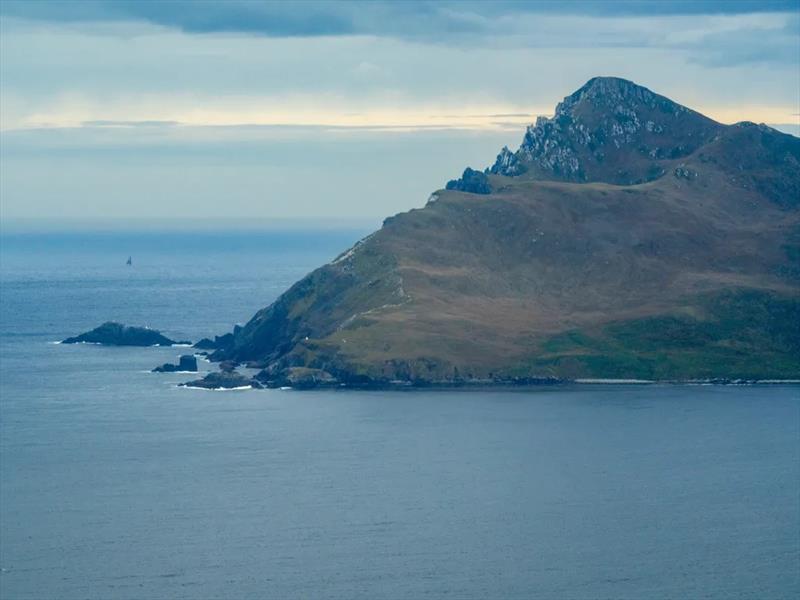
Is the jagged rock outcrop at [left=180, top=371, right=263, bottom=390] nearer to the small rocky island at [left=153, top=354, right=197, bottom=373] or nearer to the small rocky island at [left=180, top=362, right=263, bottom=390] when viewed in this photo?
the small rocky island at [left=180, top=362, right=263, bottom=390]

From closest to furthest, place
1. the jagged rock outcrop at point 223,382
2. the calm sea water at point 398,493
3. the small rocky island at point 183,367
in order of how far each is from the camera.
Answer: the calm sea water at point 398,493, the jagged rock outcrop at point 223,382, the small rocky island at point 183,367

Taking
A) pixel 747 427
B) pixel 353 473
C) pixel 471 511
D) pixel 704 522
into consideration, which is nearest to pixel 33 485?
pixel 353 473

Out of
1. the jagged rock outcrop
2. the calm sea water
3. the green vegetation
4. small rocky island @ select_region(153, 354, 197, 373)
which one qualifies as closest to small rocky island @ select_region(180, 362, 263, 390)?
the jagged rock outcrop

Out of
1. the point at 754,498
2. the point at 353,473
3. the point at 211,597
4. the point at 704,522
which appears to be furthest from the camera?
the point at 353,473

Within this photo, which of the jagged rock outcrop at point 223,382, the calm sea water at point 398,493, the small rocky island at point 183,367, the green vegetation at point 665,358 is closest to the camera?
the calm sea water at point 398,493

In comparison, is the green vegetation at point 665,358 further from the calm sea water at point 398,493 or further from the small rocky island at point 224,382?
the small rocky island at point 224,382

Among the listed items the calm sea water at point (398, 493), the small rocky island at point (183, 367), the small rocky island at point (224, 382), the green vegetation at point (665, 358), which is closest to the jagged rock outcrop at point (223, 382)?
the small rocky island at point (224, 382)

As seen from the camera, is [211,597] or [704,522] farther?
[704,522]

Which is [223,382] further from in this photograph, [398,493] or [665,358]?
[398,493]

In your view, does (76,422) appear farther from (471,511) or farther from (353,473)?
(471,511)
